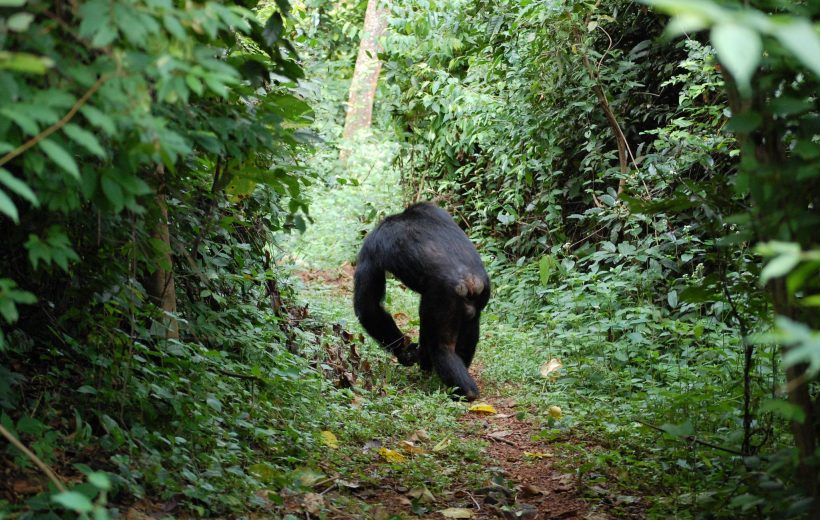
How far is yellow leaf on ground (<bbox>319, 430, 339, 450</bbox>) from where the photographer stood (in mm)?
4324

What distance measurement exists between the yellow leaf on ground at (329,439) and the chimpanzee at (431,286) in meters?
1.84

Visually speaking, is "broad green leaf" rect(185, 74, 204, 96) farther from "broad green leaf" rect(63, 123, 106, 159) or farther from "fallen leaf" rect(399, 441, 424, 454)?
"fallen leaf" rect(399, 441, 424, 454)

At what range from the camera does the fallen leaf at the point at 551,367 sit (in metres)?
6.33

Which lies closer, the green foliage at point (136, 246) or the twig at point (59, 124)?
the twig at point (59, 124)

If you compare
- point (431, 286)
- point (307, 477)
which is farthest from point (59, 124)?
point (431, 286)

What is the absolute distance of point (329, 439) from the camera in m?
4.42

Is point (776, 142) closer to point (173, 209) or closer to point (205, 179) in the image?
point (173, 209)

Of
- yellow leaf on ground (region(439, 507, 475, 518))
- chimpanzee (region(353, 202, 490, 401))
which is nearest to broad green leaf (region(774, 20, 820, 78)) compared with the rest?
yellow leaf on ground (region(439, 507, 475, 518))

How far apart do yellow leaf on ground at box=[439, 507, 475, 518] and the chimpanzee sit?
7.74 ft

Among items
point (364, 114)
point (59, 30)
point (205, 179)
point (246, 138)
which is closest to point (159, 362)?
point (205, 179)

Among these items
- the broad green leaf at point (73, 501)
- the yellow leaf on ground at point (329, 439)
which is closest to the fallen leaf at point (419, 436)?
the yellow leaf on ground at point (329, 439)

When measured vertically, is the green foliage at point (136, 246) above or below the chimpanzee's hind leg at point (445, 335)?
above

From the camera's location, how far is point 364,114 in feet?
51.0

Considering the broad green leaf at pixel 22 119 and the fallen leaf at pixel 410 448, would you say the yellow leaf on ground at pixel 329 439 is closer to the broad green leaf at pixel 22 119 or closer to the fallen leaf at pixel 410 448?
the fallen leaf at pixel 410 448
